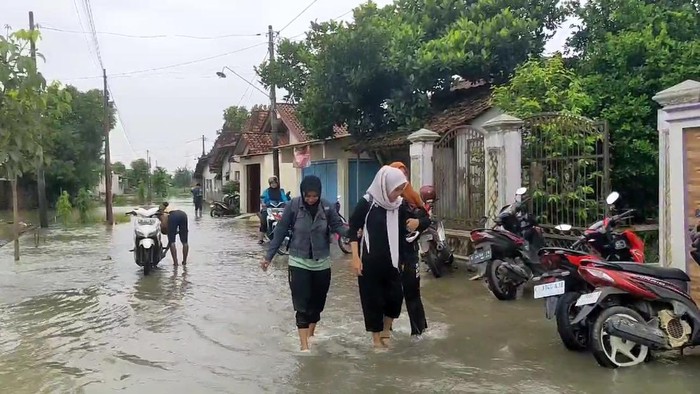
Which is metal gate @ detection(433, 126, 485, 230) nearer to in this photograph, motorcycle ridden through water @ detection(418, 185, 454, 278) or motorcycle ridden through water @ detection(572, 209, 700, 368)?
motorcycle ridden through water @ detection(418, 185, 454, 278)

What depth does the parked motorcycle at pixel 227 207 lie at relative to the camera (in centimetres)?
3050

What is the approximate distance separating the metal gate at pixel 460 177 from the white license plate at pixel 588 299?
5164 millimetres

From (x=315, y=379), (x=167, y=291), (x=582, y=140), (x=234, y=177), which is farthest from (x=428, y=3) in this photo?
(x=234, y=177)

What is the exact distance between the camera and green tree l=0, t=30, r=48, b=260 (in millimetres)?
5969

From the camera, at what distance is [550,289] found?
5.56 m

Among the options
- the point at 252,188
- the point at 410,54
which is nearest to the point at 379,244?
the point at 410,54

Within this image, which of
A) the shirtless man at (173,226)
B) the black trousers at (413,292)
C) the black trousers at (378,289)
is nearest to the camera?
the black trousers at (378,289)

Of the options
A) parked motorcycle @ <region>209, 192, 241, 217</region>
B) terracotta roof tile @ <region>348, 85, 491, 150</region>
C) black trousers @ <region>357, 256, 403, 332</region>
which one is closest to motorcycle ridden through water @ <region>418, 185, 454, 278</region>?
terracotta roof tile @ <region>348, 85, 491, 150</region>

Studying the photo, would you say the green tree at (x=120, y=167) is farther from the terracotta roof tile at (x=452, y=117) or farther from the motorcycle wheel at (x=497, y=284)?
the motorcycle wheel at (x=497, y=284)

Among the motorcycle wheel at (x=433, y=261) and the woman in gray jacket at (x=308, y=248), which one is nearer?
the woman in gray jacket at (x=308, y=248)

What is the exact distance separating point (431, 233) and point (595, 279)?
14.9 feet

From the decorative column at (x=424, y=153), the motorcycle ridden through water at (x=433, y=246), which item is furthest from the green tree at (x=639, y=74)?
the motorcycle ridden through water at (x=433, y=246)

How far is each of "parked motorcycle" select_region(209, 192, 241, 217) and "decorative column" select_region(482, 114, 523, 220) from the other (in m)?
22.2

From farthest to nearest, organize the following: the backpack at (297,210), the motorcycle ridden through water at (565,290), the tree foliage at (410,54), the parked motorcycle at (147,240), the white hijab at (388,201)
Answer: the tree foliage at (410,54)
the parked motorcycle at (147,240)
the backpack at (297,210)
the white hijab at (388,201)
the motorcycle ridden through water at (565,290)
